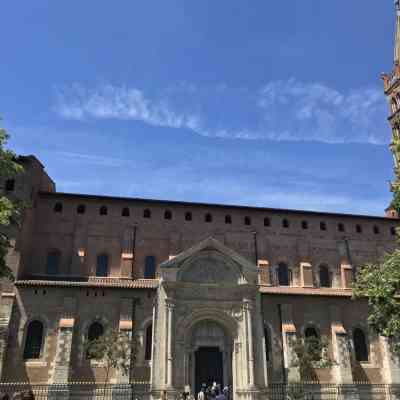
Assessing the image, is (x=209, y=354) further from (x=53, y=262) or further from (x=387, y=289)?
(x=53, y=262)

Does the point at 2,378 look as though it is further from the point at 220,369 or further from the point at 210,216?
the point at 210,216

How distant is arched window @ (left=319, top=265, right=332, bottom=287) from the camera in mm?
36156

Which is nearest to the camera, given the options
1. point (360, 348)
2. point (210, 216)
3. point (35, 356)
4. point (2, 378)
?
point (2, 378)

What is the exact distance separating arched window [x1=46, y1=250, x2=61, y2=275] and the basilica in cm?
11

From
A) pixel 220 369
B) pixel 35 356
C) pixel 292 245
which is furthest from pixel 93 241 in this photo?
pixel 292 245

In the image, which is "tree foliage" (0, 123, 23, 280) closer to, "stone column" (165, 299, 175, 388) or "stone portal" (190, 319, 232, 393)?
"stone column" (165, 299, 175, 388)

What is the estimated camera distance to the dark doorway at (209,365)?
85.1 feet

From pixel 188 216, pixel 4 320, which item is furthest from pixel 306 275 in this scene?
pixel 4 320

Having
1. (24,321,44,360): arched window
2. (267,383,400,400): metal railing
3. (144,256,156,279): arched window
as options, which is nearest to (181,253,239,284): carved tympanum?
(267,383,400,400): metal railing

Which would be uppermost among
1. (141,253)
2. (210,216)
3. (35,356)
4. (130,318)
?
(210,216)

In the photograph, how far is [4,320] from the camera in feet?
88.8

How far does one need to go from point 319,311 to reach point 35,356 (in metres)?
21.3

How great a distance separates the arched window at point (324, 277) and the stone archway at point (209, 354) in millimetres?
14055

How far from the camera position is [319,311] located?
1241 inches
